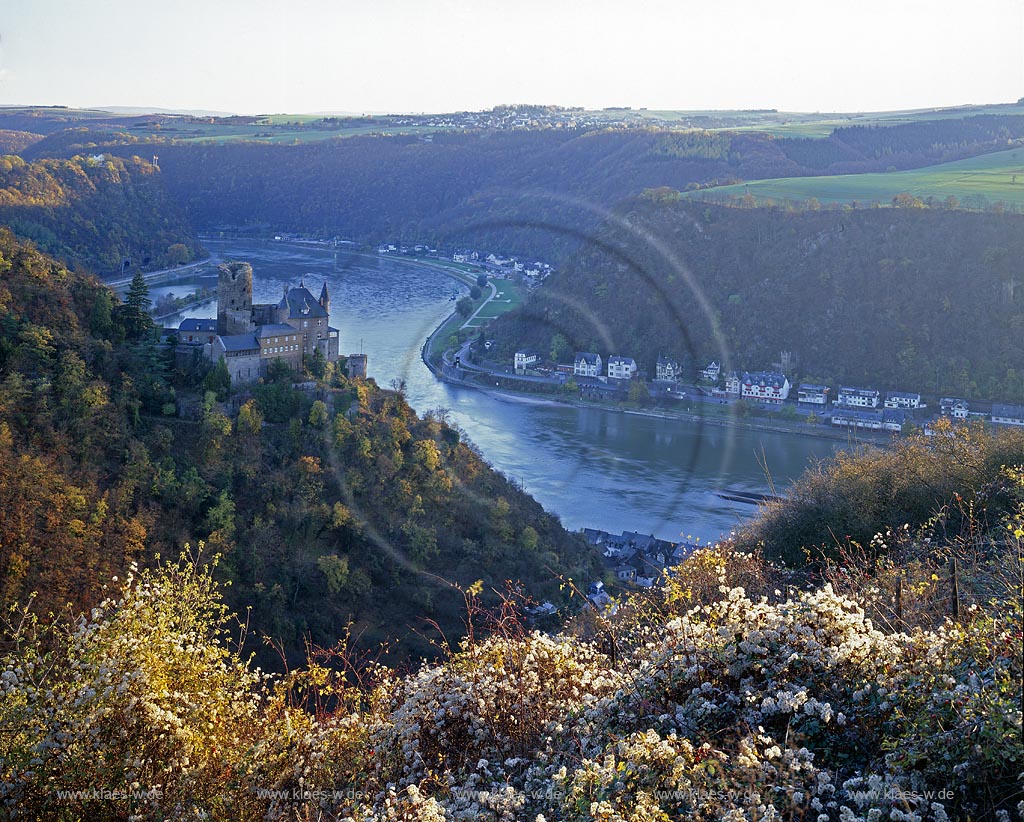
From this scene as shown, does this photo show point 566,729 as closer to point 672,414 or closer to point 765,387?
point 672,414

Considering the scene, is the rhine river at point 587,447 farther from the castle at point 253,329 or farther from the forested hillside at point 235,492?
the castle at point 253,329

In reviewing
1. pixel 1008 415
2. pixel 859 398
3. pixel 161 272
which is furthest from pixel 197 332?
pixel 161 272

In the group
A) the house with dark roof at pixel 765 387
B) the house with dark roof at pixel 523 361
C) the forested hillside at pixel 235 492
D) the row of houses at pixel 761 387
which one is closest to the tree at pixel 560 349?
the house with dark roof at pixel 523 361

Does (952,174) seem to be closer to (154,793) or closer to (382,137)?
(382,137)

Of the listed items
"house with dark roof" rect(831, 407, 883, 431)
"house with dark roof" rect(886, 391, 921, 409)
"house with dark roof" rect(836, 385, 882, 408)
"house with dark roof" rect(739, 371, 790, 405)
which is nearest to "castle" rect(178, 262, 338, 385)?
"house with dark roof" rect(831, 407, 883, 431)

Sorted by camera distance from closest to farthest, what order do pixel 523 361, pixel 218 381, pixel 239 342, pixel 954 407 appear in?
pixel 218 381 < pixel 239 342 < pixel 954 407 < pixel 523 361
